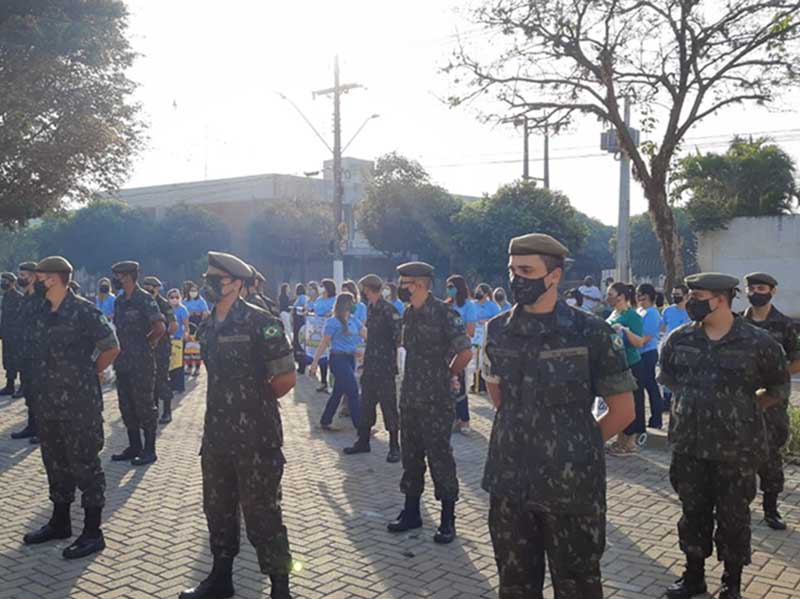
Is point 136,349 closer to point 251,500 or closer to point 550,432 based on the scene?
point 251,500

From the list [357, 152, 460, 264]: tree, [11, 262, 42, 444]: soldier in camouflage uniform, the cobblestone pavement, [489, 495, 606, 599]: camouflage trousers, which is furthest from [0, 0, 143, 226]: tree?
[357, 152, 460, 264]: tree

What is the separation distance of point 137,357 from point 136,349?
0.31ft

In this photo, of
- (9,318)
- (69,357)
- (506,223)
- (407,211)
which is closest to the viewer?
(69,357)

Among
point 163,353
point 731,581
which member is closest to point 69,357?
point 163,353

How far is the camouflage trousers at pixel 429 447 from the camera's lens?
19.4 feet

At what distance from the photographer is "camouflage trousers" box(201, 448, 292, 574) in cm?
454

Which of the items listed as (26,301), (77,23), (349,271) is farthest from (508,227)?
(26,301)

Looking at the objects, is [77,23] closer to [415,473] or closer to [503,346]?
[415,473]

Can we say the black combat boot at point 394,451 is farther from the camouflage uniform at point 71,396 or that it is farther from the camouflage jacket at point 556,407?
the camouflage jacket at point 556,407

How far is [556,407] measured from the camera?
3494mm

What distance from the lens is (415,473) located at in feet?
19.9

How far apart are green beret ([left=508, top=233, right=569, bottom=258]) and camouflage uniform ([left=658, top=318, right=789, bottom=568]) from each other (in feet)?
5.59

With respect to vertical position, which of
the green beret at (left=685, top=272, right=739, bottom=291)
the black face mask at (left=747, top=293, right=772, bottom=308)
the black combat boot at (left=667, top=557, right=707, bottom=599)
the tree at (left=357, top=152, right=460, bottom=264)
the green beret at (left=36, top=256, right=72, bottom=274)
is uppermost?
the tree at (left=357, top=152, right=460, bottom=264)

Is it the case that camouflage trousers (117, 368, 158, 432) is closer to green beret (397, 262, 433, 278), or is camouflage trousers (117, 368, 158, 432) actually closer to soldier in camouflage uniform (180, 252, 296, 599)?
green beret (397, 262, 433, 278)
